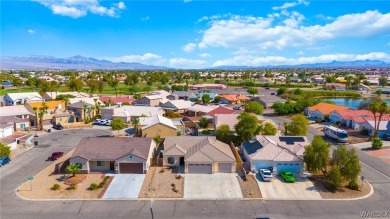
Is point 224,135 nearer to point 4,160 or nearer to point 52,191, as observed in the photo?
point 52,191

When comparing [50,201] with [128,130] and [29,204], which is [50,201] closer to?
[29,204]

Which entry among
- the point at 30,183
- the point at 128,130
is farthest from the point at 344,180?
the point at 128,130

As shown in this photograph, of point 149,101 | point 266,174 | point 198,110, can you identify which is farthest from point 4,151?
point 149,101

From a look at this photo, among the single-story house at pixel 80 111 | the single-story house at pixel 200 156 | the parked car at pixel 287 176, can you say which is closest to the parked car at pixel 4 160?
the single-story house at pixel 200 156

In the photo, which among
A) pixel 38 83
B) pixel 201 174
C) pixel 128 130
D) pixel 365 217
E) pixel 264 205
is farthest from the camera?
pixel 38 83

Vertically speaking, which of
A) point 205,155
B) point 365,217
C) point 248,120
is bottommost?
point 365,217

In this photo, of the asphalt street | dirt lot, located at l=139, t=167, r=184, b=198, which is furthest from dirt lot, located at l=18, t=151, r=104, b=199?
Answer: dirt lot, located at l=139, t=167, r=184, b=198

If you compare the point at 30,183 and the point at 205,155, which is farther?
the point at 205,155
